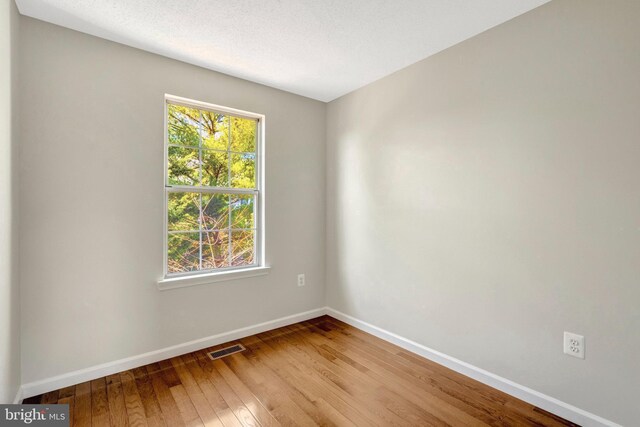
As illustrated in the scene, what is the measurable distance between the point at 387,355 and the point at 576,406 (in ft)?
3.93

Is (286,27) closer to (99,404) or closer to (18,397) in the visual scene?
(99,404)

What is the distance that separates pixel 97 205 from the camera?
83.5 inches

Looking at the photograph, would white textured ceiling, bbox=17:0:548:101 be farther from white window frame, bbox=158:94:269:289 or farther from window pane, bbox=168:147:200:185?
window pane, bbox=168:147:200:185

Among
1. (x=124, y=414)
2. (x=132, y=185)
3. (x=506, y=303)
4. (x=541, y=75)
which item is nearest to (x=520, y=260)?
(x=506, y=303)

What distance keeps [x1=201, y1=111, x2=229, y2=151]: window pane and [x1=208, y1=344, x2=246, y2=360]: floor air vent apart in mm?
1773

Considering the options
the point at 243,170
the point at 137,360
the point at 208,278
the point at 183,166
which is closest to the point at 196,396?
the point at 137,360

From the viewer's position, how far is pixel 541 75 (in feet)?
5.97

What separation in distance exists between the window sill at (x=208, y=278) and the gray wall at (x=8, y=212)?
835 mm

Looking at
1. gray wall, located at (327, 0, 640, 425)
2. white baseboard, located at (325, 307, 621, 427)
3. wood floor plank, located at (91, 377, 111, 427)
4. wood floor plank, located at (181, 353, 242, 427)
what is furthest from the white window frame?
white baseboard, located at (325, 307, 621, 427)

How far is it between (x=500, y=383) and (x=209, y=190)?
8.67ft

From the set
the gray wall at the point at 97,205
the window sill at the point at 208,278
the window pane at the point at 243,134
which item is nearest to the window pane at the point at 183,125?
the gray wall at the point at 97,205

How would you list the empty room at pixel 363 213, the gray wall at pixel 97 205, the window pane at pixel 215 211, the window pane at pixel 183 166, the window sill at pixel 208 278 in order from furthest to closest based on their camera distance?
1. the window pane at pixel 215 211
2. the window pane at pixel 183 166
3. the window sill at pixel 208 278
4. the gray wall at pixel 97 205
5. the empty room at pixel 363 213

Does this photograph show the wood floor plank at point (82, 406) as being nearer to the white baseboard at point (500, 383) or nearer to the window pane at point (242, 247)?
the window pane at point (242, 247)

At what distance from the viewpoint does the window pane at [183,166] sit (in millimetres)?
2506
